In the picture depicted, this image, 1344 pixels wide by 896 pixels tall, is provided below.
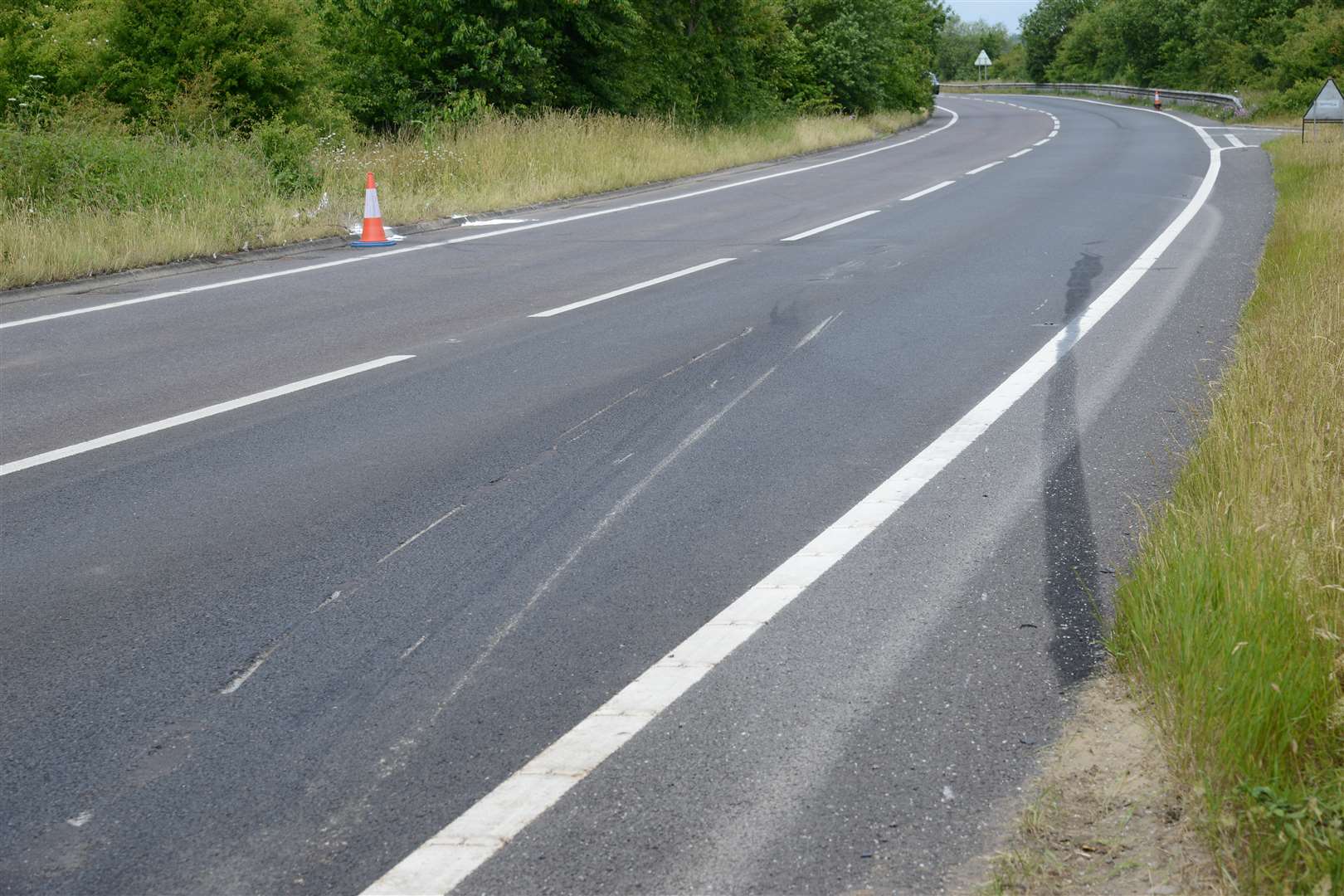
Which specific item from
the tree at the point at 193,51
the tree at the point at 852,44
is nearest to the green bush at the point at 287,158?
the tree at the point at 193,51

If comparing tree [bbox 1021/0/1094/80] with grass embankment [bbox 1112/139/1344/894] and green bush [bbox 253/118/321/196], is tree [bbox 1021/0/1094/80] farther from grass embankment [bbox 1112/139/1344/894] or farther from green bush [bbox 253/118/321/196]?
grass embankment [bbox 1112/139/1344/894]

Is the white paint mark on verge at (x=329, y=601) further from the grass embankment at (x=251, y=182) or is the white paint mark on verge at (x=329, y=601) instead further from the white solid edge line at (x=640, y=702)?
the grass embankment at (x=251, y=182)

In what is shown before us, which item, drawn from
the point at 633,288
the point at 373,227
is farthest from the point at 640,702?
the point at 373,227

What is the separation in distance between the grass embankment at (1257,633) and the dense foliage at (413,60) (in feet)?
43.4

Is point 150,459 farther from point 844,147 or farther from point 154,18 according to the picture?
point 844,147

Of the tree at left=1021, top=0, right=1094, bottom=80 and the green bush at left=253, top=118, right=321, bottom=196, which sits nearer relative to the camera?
the green bush at left=253, top=118, right=321, bottom=196

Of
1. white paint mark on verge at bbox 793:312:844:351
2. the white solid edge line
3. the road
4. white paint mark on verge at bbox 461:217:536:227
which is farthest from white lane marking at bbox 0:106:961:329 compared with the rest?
the white solid edge line

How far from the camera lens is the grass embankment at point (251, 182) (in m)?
11.6

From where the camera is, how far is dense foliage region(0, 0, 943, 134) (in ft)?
57.8

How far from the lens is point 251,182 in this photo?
1412cm

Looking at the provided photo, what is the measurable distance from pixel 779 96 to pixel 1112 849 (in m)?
37.6

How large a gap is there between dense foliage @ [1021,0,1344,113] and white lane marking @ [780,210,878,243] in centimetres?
2944

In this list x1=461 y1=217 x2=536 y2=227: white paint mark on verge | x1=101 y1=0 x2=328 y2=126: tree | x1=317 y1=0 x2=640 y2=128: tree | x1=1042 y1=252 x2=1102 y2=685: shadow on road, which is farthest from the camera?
x1=317 y1=0 x2=640 y2=128: tree

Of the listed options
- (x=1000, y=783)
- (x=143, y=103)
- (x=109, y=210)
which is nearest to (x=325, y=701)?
(x=1000, y=783)
